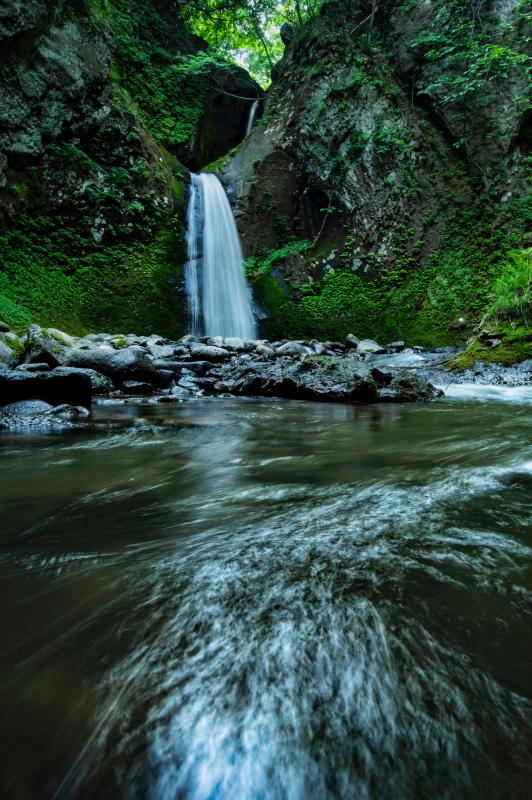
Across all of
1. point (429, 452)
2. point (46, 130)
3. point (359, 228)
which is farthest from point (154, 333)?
point (429, 452)

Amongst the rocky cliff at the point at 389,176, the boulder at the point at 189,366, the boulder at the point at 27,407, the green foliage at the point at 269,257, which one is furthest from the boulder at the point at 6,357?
the green foliage at the point at 269,257

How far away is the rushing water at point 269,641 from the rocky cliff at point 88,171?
10.8 m

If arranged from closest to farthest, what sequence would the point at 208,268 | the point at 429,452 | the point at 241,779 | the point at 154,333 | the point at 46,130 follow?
the point at 241,779 → the point at 429,452 → the point at 46,130 → the point at 154,333 → the point at 208,268

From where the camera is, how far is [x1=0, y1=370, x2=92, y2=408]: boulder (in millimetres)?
4547

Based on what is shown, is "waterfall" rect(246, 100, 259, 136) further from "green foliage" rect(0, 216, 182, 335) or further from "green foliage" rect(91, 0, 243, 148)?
"green foliage" rect(0, 216, 182, 335)

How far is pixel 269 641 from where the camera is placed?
888mm

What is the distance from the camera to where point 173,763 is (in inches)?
24.3

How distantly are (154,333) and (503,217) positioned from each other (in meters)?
11.4

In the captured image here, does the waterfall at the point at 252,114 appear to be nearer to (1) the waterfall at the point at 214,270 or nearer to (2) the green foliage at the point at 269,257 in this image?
(1) the waterfall at the point at 214,270

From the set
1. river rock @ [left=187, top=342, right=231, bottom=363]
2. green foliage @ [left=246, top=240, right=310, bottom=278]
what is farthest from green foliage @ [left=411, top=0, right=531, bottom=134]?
river rock @ [left=187, top=342, right=231, bottom=363]

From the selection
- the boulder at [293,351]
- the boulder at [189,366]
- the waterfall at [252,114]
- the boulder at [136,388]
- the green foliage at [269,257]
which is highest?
the waterfall at [252,114]

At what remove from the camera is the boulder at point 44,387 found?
179 inches

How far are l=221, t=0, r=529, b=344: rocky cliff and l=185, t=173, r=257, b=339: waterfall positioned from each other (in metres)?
0.57

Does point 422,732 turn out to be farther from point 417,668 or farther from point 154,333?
point 154,333
